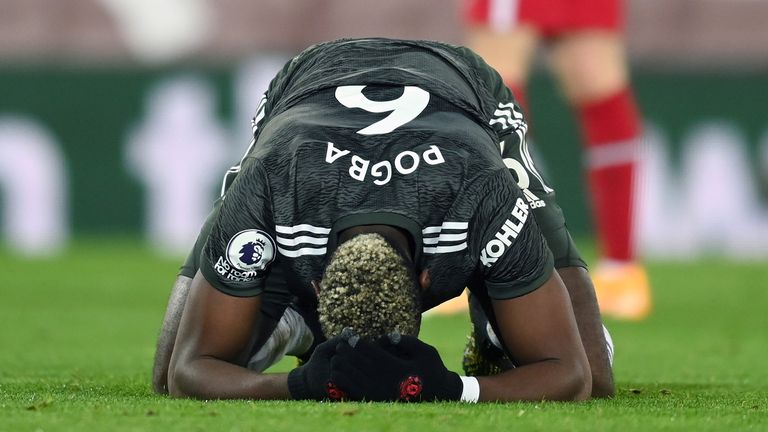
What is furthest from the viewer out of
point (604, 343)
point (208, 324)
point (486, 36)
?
point (486, 36)

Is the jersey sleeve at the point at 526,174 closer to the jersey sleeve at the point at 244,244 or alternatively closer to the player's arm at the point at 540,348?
the player's arm at the point at 540,348

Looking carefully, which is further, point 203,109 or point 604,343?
point 203,109

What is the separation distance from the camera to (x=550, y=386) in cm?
329

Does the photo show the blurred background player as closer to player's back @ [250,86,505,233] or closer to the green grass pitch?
the green grass pitch

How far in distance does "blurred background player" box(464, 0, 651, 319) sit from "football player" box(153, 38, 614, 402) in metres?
2.52

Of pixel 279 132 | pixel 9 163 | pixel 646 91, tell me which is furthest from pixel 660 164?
pixel 279 132

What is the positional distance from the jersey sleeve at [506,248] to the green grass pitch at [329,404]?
273mm

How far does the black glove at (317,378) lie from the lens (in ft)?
10.3

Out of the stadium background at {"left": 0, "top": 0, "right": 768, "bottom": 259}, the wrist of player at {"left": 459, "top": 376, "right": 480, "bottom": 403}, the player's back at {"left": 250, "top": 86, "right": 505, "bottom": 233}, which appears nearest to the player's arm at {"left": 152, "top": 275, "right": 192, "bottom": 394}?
the player's back at {"left": 250, "top": 86, "right": 505, "bottom": 233}

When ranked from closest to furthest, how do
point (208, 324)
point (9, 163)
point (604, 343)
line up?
point (208, 324), point (604, 343), point (9, 163)

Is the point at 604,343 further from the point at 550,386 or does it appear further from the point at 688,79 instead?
the point at 688,79

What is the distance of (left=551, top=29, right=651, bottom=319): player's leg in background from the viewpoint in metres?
6.11

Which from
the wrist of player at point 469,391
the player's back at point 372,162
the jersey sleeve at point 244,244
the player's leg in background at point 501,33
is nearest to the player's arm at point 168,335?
the jersey sleeve at point 244,244

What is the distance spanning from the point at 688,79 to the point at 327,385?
7.98 m
